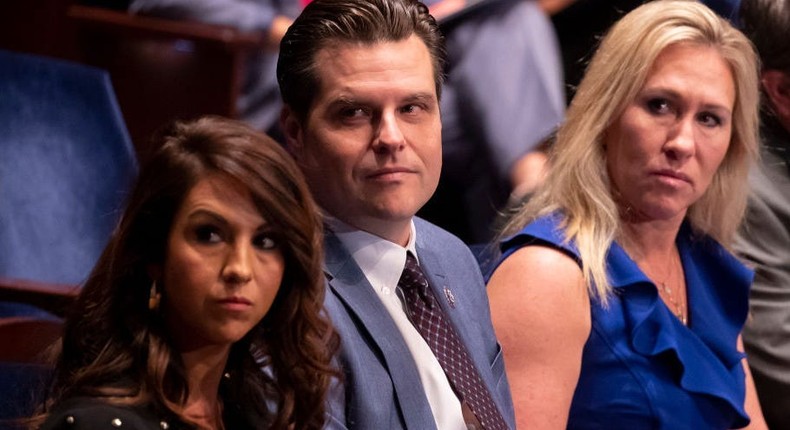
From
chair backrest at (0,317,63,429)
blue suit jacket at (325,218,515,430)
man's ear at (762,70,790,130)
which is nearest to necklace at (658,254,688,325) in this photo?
blue suit jacket at (325,218,515,430)

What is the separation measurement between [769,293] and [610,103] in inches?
26.9

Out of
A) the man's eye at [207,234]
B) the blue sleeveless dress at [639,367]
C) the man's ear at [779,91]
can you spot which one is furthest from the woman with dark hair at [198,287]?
the man's ear at [779,91]

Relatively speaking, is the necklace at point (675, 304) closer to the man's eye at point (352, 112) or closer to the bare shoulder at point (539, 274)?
the bare shoulder at point (539, 274)

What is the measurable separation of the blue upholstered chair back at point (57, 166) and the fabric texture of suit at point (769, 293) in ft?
4.54

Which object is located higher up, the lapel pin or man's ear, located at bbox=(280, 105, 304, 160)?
man's ear, located at bbox=(280, 105, 304, 160)

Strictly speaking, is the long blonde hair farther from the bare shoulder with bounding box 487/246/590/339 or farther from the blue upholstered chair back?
the blue upholstered chair back

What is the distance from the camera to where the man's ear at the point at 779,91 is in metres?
3.16

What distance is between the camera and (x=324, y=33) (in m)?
2.10

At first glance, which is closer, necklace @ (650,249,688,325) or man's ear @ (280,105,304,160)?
man's ear @ (280,105,304,160)

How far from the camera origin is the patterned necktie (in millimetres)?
2080

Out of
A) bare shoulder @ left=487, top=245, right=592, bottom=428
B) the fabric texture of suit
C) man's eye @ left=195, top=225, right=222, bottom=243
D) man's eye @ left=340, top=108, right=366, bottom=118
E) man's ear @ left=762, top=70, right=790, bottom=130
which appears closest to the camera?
man's eye @ left=195, top=225, right=222, bottom=243

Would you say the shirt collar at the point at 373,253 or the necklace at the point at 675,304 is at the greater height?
the shirt collar at the point at 373,253

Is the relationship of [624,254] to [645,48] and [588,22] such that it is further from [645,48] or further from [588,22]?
[588,22]

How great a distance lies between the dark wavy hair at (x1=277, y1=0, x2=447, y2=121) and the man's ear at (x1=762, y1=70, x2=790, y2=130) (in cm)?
133
